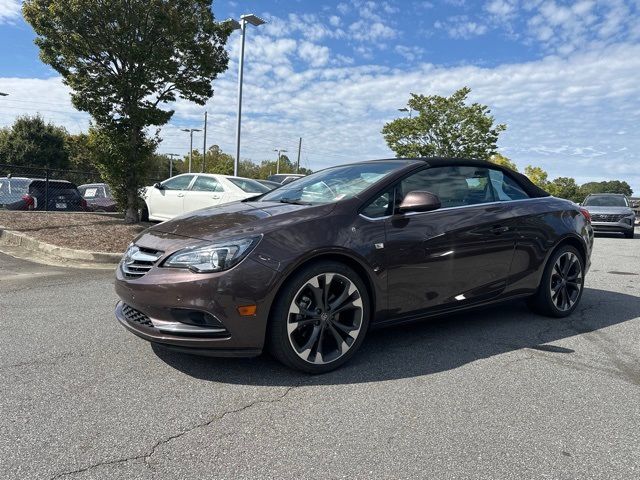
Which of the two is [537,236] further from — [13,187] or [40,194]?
[13,187]

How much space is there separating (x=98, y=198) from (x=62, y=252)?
10.7 m

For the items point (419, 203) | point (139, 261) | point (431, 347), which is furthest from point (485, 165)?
point (139, 261)

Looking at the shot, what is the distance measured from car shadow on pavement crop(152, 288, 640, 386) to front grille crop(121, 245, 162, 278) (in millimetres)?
Answer: 668

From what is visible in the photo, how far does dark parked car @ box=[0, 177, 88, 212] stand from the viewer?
14477 mm

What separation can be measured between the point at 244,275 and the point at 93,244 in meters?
6.63

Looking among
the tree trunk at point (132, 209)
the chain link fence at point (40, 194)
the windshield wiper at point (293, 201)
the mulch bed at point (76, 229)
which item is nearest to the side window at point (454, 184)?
the windshield wiper at point (293, 201)

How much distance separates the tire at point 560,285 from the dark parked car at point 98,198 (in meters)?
15.4

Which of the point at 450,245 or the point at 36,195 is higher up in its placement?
the point at 450,245

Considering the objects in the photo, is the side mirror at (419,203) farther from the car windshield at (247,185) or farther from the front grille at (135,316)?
the car windshield at (247,185)

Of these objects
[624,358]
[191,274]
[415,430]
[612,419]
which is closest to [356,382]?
[415,430]

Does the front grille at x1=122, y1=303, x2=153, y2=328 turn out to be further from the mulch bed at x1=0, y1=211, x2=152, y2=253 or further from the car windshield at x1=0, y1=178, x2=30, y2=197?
the car windshield at x1=0, y1=178, x2=30, y2=197

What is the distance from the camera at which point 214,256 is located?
3057 millimetres

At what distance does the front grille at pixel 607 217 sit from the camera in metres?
16.6

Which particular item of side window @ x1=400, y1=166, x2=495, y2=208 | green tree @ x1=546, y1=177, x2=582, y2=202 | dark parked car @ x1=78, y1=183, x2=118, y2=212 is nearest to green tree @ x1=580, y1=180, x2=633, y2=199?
green tree @ x1=546, y1=177, x2=582, y2=202
